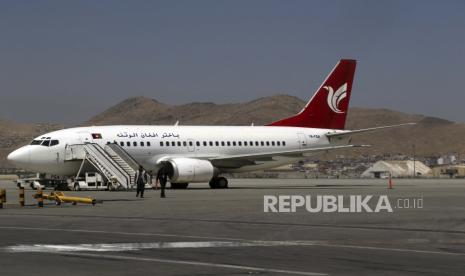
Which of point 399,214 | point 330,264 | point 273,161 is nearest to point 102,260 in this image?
point 330,264

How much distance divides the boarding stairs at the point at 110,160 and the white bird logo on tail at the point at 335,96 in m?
15.5

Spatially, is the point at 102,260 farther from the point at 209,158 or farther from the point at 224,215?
the point at 209,158

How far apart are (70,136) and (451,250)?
1371 inches

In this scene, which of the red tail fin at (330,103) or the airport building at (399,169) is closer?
the red tail fin at (330,103)

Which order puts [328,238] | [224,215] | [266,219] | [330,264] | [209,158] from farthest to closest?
[209,158] < [224,215] < [266,219] < [328,238] < [330,264]

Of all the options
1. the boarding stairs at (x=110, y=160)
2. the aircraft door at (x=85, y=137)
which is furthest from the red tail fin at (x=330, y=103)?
the aircraft door at (x=85, y=137)

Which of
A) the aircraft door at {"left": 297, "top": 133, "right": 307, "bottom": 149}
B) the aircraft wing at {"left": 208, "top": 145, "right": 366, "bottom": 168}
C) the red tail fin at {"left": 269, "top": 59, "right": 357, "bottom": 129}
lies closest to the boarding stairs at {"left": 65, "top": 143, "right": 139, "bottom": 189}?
the aircraft wing at {"left": 208, "top": 145, "right": 366, "bottom": 168}

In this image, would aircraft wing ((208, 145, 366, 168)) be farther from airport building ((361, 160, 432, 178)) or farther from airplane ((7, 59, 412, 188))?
airport building ((361, 160, 432, 178))

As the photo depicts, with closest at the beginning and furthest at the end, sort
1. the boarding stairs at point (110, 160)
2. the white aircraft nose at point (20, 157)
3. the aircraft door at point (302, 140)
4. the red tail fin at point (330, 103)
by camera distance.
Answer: the boarding stairs at point (110, 160) → the white aircraft nose at point (20, 157) → the aircraft door at point (302, 140) → the red tail fin at point (330, 103)

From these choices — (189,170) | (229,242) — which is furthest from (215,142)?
(229,242)

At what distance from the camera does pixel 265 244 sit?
1688cm

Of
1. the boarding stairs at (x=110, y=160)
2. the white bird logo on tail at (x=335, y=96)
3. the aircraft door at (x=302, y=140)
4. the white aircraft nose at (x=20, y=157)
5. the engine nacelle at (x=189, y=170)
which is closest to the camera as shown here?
the boarding stairs at (x=110, y=160)

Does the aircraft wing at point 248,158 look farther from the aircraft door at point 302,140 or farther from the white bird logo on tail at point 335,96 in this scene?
the white bird logo on tail at point 335,96

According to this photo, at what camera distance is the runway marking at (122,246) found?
15.5 metres
